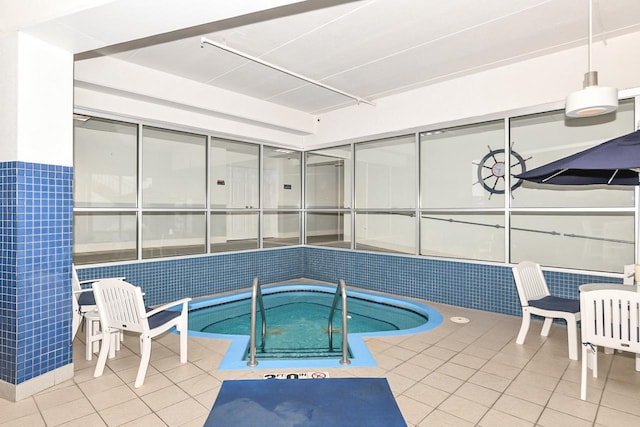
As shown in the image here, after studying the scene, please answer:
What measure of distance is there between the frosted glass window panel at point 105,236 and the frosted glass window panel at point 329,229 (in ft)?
10.3

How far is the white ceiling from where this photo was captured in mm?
3125

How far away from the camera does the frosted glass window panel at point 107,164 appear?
15.5 feet

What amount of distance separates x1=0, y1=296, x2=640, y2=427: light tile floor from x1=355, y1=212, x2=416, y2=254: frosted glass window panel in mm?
2218

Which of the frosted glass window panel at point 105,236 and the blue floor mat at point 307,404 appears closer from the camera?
the blue floor mat at point 307,404

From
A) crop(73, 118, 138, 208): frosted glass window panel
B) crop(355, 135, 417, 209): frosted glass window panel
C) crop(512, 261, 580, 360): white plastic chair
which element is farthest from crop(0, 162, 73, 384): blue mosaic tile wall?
crop(355, 135, 417, 209): frosted glass window panel

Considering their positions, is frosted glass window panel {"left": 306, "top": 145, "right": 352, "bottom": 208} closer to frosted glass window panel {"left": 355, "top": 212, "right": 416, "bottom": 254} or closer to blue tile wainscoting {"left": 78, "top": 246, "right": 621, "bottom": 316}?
frosted glass window panel {"left": 355, "top": 212, "right": 416, "bottom": 254}

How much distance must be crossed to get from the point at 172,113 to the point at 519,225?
487 cm

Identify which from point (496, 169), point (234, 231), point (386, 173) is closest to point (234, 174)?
point (234, 231)

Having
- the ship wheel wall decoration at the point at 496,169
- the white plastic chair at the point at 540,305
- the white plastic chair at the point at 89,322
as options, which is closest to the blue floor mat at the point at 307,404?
the white plastic chair at the point at 89,322

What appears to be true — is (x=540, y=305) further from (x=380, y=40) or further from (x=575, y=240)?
(x=380, y=40)

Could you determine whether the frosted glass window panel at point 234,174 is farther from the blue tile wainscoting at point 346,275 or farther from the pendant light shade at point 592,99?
Answer: the pendant light shade at point 592,99

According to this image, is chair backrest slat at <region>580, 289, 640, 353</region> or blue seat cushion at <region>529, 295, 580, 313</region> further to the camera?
blue seat cushion at <region>529, 295, 580, 313</region>

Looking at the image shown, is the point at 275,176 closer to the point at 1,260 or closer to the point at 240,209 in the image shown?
the point at 240,209

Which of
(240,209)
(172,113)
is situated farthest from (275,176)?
(172,113)
